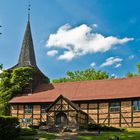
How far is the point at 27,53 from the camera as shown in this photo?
54.2m

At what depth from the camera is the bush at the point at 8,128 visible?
27.7m

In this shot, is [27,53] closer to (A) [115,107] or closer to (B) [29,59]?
(B) [29,59]

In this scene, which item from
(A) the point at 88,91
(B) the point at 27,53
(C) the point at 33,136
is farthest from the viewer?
(B) the point at 27,53

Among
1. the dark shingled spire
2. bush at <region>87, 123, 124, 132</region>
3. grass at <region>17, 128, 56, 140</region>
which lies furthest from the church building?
grass at <region>17, 128, 56, 140</region>

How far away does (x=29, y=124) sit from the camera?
4597 cm

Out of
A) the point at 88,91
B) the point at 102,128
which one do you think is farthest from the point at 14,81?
the point at 102,128

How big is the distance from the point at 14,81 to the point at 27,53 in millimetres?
5552

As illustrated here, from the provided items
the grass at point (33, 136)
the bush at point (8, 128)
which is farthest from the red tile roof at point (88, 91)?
the bush at point (8, 128)

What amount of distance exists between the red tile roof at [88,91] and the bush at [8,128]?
49.5ft

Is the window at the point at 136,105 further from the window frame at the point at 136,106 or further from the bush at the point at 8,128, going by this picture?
the bush at the point at 8,128

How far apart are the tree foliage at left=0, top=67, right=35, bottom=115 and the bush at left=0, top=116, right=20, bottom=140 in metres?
20.4

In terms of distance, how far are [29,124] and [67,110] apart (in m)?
7.87

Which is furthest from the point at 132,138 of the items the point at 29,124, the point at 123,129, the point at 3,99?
the point at 3,99

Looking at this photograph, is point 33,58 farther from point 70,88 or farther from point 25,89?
point 70,88
